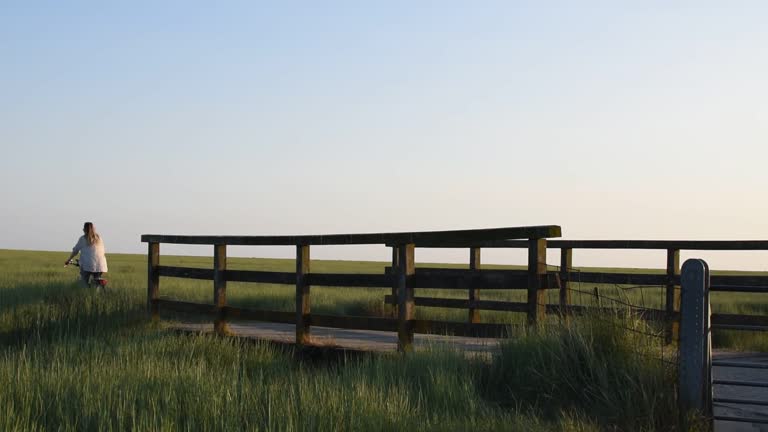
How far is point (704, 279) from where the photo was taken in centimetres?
617

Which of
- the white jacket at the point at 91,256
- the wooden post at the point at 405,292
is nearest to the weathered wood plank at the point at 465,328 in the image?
the wooden post at the point at 405,292

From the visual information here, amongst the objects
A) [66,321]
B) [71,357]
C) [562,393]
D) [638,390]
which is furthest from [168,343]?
[638,390]

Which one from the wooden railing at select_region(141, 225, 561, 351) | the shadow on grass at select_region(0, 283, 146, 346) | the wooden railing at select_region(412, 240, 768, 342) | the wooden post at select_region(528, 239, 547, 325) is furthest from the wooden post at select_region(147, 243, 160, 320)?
the wooden post at select_region(528, 239, 547, 325)

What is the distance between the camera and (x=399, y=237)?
948 centimetres

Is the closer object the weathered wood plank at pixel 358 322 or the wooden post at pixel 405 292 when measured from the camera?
the wooden post at pixel 405 292

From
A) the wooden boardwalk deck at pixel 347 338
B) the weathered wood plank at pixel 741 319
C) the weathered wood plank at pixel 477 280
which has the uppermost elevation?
the weathered wood plank at pixel 477 280

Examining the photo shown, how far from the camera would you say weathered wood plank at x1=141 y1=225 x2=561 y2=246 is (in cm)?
851

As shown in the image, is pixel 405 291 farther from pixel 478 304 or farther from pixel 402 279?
pixel 478 304

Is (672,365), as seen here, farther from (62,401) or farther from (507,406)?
(62,401)

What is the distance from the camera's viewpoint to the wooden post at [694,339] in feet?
20.3

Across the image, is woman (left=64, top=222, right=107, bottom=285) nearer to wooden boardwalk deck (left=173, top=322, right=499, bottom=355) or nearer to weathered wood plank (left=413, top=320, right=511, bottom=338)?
wooden boardwalk deck (left=173, top=322, right=499, bottom=355)

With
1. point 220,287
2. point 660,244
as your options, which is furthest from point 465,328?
point 660,244

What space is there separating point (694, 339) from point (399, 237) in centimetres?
387

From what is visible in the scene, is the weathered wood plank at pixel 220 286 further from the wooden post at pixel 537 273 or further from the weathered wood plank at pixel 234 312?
the wooden post at pixel 537 273
